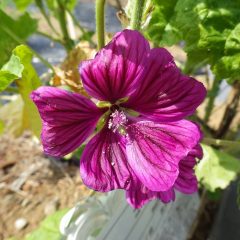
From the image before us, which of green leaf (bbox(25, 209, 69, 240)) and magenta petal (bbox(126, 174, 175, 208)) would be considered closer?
magenta petal (bbox(126, 174, 175, 208))

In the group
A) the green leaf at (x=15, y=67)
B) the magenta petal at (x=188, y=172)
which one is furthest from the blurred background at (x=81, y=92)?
the magenta petal at (x=188, y=172)

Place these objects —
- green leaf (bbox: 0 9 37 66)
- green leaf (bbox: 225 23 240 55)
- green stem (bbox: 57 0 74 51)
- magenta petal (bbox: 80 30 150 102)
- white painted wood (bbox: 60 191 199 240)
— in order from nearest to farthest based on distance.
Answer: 1. magenta petal (bbox: 80 30 150 102)
2. green leaf (bbox: 225 23 240 55)
3. white painted wood (bbox: 60 191 199 240)
4. green leaf (bbox: 0 9 37 66)
5. green stem (bbox: 57 0 74 51)

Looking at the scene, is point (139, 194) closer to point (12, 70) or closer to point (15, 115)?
point (12, 70)

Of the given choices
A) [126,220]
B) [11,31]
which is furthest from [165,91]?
[11,31]

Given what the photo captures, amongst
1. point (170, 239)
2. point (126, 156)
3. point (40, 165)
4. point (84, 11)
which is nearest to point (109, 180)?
point (126, 156)

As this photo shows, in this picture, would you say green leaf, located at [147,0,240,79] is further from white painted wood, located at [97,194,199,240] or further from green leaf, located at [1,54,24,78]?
white painted wood, located at [97,194,199,240]

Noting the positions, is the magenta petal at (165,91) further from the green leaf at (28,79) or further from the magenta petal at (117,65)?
the green leaf at (28,79)

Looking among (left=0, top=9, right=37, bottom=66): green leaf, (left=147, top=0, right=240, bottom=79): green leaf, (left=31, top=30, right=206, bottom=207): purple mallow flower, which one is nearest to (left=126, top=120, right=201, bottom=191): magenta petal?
(left=31, top=30, right=206, bottom=207): purple mallow flower
